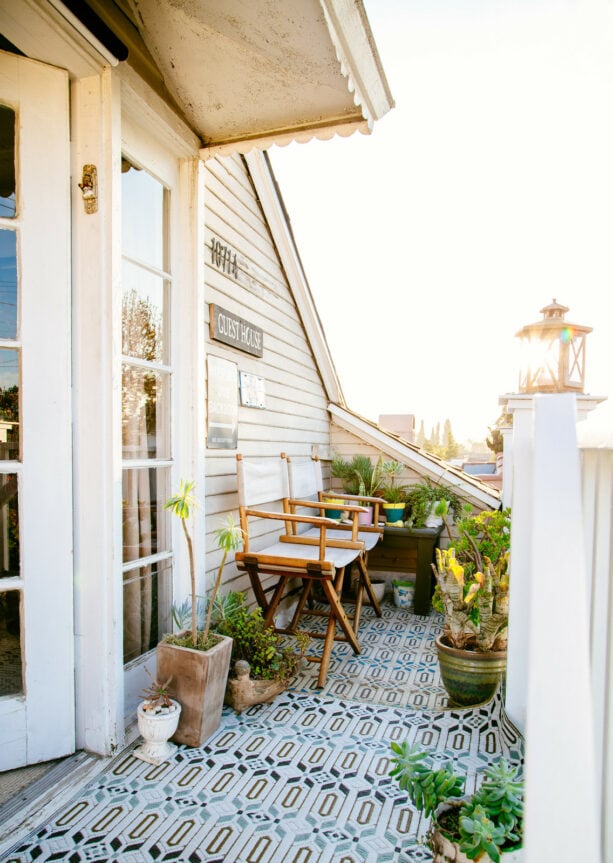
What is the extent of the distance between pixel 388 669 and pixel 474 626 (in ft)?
2.81

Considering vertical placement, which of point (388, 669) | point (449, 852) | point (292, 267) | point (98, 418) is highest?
point (292, 267)

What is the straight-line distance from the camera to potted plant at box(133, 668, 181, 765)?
6.12 ft

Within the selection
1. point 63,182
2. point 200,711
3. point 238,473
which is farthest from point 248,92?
point 200,711

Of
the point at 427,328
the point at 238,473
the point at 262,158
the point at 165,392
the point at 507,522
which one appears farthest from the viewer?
the point at 427,328

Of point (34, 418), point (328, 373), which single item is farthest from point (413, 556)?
point (34, 418)

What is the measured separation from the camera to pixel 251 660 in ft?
7.93

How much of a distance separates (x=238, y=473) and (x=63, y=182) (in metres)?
1.70

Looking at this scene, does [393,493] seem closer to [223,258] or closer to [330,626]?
[330,626]

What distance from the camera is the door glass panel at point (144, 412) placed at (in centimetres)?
216

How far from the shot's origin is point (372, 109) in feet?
6.97

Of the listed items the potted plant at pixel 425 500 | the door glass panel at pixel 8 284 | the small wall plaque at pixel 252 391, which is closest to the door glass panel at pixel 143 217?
the door glass panel at pixel 8 284

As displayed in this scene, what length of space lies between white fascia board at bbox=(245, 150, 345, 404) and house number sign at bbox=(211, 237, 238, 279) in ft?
2.75

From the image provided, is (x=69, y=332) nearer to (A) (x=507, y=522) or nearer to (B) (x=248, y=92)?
(B) (x=248, y=92)

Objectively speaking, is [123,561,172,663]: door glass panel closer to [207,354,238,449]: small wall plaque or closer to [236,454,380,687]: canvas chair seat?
[236,454,380,687]: canvas chair seat
